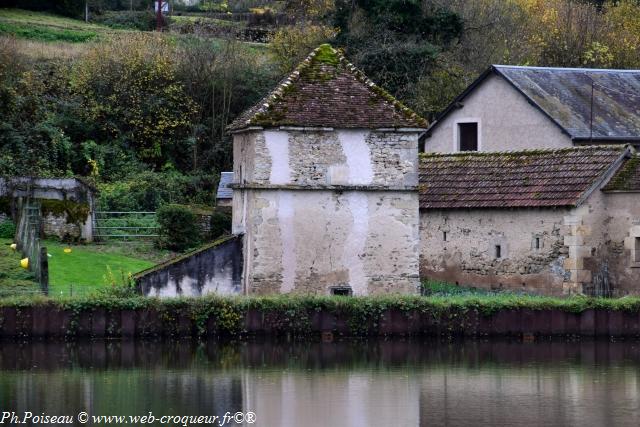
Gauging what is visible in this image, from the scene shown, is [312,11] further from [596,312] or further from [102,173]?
[596,312]

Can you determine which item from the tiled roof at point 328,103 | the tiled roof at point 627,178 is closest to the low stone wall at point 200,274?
the tiled roof at point 328,103

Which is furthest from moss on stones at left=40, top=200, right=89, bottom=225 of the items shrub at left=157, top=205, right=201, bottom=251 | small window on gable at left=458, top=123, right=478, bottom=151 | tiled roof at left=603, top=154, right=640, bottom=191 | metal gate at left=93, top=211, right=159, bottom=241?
tiled roof at left=603, top=154, right=640, bottom=191

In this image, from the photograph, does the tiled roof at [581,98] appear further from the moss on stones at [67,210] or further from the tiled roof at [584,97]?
the moss on stones at [67,210]

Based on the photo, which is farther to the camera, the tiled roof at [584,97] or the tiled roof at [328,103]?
the tiled roof at [584,97]

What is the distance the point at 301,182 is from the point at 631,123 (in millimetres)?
15720

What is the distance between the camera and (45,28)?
72.1 meters

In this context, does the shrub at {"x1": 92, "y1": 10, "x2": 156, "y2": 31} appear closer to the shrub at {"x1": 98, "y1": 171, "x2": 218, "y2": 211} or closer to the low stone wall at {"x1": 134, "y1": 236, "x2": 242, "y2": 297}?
the shrub at {"x1": 98, "y1": 171, "x2": 218, "y2": 211}

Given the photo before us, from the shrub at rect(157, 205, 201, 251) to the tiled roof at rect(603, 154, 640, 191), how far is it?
13556 millimetres

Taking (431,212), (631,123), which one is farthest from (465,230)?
(631,123)

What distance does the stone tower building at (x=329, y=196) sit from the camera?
41594mm

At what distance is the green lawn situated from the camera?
42219 millimetres

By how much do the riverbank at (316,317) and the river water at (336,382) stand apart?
2.45ft

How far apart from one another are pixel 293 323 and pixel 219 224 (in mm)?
14004

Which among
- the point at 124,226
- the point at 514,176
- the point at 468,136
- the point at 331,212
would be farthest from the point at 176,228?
the point at 468,136
